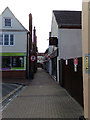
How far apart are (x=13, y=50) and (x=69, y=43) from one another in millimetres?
9270

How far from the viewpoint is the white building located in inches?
834

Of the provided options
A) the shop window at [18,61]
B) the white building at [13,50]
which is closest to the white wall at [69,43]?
the white building at [13,50]

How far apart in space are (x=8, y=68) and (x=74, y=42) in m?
10.4

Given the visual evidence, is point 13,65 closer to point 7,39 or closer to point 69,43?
point 7,39

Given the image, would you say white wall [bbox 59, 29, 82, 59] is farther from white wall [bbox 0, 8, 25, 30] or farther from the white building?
white wall [bbox 0, 8, 25, 30]

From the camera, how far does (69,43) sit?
49.3ft

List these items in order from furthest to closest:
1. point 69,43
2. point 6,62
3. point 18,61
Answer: point 6,62 → point 18,61 → point 69,43

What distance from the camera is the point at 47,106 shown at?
7.23m

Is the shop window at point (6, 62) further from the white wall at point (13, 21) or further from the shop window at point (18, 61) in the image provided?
the white wall at point (13, 21)

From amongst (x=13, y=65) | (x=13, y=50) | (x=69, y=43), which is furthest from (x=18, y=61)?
(x=69, y=43)

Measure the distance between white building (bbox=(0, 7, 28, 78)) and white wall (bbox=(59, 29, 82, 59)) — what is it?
762 cm

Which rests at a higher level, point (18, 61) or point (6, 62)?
point (18, 61)

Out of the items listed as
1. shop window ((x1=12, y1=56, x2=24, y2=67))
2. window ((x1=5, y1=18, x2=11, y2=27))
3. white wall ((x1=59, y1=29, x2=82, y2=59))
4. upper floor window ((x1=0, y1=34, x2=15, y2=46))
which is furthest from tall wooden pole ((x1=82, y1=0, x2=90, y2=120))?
window ((x1=5, y1=18, x2=11, y2=27))

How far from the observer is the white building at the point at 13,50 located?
69.5 ft
